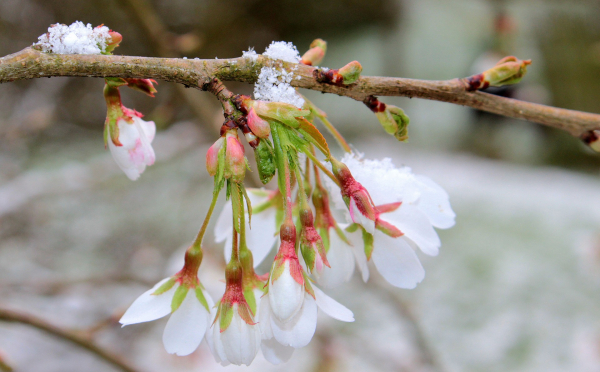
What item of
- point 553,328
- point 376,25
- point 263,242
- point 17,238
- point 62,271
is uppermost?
point 376,25

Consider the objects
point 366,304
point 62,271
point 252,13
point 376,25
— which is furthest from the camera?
point 376,25

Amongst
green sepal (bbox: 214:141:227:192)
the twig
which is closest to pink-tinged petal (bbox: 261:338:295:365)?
green sepal (bbox: 214:141:227:192)

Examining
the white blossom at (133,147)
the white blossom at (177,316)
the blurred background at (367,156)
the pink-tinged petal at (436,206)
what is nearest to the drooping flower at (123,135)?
the white blossom at (133,147)

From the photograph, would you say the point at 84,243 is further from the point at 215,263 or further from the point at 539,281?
the point at 539,281

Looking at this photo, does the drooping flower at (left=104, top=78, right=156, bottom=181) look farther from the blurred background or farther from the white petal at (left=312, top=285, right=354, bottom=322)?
the blurred background

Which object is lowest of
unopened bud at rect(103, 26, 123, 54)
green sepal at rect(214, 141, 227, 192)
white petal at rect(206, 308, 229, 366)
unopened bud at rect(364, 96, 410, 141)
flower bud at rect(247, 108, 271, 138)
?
white petal at rect(206, 308, 229, 366)

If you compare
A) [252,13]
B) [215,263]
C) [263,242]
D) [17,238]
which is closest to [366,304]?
[215,263]
